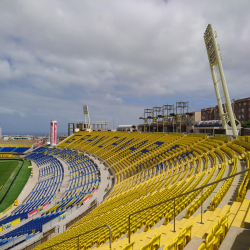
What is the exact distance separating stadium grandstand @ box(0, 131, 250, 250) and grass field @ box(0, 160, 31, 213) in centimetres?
185

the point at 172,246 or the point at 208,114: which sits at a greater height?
the point at 208,114

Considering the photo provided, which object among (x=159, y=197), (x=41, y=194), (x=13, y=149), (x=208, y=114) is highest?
(x=208, y=114)

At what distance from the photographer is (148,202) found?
8766mm

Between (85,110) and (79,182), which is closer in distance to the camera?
(79,182)

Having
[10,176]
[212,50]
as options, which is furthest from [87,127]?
[212,50]

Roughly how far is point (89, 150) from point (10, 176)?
55.5 feet

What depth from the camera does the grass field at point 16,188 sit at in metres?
21.2

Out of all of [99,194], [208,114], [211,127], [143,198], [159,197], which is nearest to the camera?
[159,197]

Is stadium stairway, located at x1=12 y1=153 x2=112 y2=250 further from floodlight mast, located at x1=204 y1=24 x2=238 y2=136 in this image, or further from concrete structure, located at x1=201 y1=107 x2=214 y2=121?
concrete structure, located at x1=201 y1=107 x2=214 y2=121

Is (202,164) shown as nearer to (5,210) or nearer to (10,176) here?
(5,210)

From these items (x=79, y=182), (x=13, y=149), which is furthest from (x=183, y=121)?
(x=13, y=149)

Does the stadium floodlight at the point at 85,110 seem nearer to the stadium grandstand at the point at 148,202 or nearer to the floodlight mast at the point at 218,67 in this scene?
the stadium grandstand at the point at 148,202

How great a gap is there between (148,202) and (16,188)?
24847 millimetres

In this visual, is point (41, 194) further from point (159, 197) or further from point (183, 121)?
point (183, 121)
